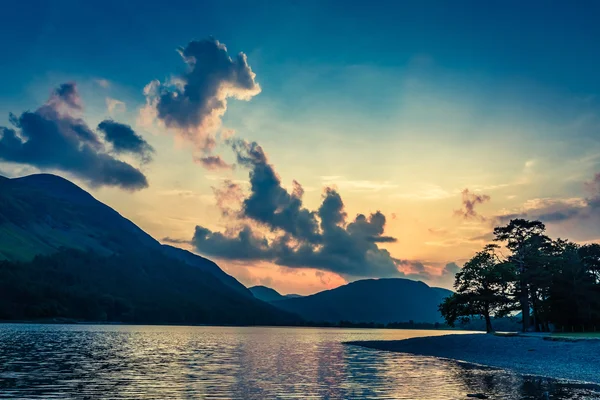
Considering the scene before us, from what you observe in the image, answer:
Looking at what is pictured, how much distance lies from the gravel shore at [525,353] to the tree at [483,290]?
12906mm

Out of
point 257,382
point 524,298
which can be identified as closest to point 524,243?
point 524,298

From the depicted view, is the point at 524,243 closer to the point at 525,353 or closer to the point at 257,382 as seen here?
the point at 525,353

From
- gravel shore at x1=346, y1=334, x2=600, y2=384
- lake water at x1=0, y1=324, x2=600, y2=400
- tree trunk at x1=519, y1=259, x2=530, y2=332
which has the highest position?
tree trunk at x1=519, y1=259, x2=530, y2=332

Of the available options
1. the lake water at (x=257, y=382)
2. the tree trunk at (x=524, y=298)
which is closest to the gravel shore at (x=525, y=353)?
the lake water at (x=257, y=382)

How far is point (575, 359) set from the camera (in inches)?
2835

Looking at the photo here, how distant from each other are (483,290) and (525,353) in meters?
44.6

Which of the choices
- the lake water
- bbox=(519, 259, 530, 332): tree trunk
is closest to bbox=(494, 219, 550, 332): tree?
bbox=(519, 259, 530, 332): tree trunk

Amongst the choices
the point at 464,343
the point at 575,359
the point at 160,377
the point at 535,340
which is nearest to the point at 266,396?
the point at 160,377

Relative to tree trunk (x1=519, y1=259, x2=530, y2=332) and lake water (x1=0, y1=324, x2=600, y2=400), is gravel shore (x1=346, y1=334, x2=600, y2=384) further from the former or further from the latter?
tree trunk (x1=519, y1=259, x2=530, y2=332)

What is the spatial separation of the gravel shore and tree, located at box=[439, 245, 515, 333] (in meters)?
12.9

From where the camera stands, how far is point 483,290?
128625 mm

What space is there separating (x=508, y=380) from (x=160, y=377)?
133 ft

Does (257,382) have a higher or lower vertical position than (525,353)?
lower

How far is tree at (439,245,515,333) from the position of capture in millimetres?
125500
